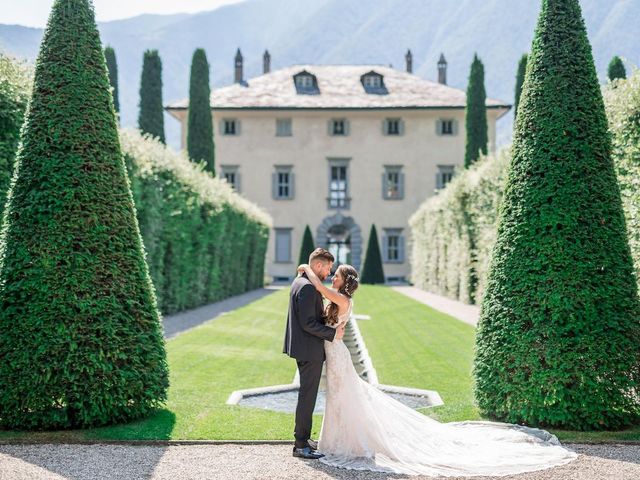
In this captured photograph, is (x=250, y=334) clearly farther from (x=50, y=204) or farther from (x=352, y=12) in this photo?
(x=352, y=12)

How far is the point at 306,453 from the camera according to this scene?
18.0 feet

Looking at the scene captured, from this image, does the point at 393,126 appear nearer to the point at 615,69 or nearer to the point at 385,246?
the point at 385,246

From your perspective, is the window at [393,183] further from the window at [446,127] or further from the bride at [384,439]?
the bride at [384,439]

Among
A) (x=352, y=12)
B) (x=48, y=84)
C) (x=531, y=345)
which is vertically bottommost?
(x=531, y=345)

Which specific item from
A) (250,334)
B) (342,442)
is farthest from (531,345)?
(250,334)

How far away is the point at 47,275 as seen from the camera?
20.5ft

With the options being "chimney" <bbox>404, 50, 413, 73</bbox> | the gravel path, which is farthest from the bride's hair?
"chimney" <bbox>404, 50, 413, 73</bbox>

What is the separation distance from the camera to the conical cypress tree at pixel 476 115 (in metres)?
35.6

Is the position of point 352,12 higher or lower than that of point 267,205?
higher

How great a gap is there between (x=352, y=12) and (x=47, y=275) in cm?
19770

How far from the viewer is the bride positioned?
211 inches

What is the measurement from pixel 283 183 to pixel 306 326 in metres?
38.4

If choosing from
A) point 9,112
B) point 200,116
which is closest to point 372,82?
point 200,116

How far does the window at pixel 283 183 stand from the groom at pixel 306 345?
3794 centimetres
